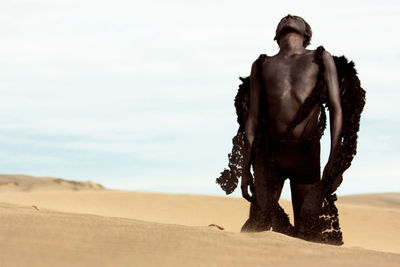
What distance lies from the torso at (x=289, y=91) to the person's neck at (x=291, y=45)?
0.07m

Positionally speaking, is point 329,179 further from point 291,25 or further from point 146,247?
point 146,247

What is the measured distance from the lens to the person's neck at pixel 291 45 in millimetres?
6789

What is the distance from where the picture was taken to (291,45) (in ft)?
22.4

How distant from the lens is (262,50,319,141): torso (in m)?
6.58

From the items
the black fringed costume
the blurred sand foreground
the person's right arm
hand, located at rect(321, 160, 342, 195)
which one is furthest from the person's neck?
the blurred sand foreground

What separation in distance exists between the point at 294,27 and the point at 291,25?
1.2 inches

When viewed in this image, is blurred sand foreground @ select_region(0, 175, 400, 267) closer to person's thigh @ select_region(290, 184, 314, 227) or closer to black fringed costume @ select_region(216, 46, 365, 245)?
black fringed costume @ select_region(216, 46, 365, 245)

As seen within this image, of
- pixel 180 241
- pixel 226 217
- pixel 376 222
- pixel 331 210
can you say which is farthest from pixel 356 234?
pixel 180 241

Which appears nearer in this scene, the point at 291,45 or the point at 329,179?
the point at 329,179

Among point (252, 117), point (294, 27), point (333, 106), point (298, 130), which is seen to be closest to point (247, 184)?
point (252, 117)

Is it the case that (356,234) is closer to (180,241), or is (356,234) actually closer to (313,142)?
(313,142)

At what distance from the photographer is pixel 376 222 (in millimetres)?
16406

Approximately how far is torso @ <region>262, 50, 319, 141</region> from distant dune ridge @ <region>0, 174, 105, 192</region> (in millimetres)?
16549

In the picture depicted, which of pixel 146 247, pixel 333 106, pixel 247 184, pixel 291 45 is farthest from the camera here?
pixel 247 184
